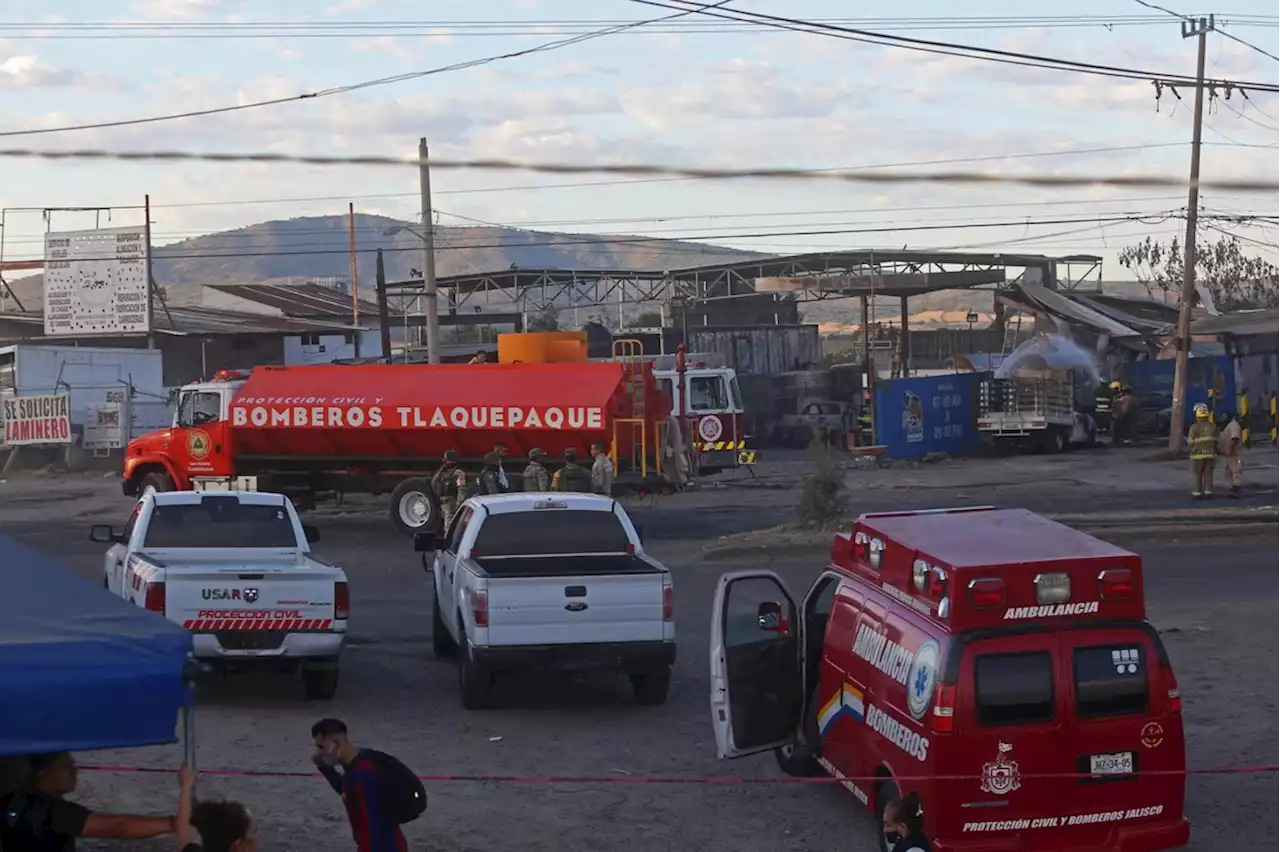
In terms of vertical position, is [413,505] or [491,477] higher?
[491,477]

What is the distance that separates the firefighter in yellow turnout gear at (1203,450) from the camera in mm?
26750

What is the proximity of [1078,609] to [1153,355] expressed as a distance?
41.4 m

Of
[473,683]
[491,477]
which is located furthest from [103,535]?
[491,477]

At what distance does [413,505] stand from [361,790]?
704 inches

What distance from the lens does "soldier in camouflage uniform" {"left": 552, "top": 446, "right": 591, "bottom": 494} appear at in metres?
23.2

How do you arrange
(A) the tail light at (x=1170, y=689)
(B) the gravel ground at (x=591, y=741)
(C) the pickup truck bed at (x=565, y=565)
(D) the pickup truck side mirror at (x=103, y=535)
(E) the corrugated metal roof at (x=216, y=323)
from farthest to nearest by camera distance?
(E) the corrugated metal roof at (x=216, y=323)
(D) the pickup truck side mirror at (x=103, y=535)
(C) the pickup truck bed at (x=565, y=565)
(B) the gravel ground at (x=591, y=741)
(A) the tail light at (x=1170, y=689)

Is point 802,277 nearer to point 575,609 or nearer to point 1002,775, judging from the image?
point 575,609

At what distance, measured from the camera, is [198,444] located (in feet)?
84.9

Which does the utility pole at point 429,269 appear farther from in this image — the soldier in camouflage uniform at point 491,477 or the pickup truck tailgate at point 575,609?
the pickup truck tailgate at point 575,609

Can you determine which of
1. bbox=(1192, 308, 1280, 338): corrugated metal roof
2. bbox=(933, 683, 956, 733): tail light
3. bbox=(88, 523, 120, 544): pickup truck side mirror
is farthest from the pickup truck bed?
bbox=(1192, 308, 1280, 338): corrugated metal roof

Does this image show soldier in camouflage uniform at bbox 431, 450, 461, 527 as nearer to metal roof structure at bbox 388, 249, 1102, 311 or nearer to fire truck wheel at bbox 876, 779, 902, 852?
fire truck wheel at bbox 876, 779, 902, 852

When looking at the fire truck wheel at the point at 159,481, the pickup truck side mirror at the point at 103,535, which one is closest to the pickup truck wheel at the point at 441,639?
the pickup truck side mirror at the point at 103,535

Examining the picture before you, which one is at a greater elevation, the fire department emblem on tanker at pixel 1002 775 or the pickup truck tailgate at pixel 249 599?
the pickup truck tailgate at pixel 249 599

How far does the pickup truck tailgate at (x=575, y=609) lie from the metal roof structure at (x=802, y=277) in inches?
1544
